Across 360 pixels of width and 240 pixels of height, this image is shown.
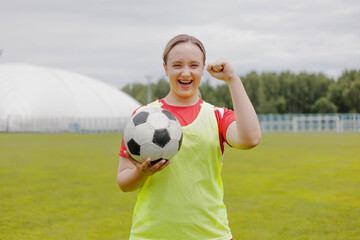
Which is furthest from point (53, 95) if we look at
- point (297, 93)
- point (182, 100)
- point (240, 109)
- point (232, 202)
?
point (240, 109)

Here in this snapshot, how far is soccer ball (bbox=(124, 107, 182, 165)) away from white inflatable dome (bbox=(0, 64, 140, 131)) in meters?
50.3

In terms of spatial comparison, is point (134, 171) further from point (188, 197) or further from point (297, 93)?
point (297, 93)

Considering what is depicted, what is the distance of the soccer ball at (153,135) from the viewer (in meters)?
2.46

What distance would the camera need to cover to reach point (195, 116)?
2.68 meters

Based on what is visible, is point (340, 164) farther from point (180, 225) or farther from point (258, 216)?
point (180, 225)

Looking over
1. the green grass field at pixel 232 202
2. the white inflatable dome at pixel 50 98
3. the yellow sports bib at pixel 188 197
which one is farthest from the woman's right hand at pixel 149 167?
the white inflatable dome at pixel 50 98

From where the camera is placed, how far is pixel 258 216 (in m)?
6.63

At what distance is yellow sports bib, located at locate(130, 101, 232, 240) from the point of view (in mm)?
2529

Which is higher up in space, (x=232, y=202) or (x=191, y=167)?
(x=191, y=167)

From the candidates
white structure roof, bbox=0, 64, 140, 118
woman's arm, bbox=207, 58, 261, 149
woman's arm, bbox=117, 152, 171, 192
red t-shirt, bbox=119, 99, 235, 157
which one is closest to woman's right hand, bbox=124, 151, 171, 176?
woman's arm, bbox=117, 152, 171, 192

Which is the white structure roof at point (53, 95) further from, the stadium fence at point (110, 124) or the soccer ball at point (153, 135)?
the soccer ball at point (153, 135)

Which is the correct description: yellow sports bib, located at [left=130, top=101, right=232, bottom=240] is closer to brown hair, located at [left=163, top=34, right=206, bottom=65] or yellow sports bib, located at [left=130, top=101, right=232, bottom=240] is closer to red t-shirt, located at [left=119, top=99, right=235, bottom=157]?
red t-shirt, located at [left=119, top=99, right=235, bottom=157]

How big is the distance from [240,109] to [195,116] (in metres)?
0.31

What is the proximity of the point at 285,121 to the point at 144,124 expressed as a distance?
163 feet
